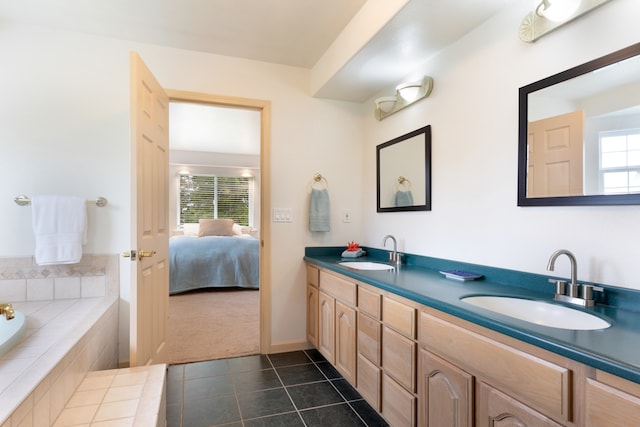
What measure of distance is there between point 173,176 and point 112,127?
475 cm

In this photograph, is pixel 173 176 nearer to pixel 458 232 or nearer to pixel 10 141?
pixel 10 141

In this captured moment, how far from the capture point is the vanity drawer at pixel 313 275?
2.65m

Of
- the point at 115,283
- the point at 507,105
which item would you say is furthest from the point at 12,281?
the point at 507,105

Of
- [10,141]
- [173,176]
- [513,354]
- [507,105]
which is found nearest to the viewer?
[513,354]

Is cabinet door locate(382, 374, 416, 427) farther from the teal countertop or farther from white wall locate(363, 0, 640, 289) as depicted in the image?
white wall locate(363, 0, 640, 289)

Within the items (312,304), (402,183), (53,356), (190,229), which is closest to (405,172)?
(402,183)

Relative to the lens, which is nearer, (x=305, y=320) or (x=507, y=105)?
(x=507, y=105)

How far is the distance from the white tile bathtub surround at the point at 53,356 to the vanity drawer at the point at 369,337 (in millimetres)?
1412

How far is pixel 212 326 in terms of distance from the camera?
346 cm

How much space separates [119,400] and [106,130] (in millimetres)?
1857

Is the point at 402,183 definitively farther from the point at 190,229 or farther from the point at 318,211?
the point at 190,229

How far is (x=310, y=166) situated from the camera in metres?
2.94

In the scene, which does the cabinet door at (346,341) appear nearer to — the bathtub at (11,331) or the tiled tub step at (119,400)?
the tiled tub step at (119,400)

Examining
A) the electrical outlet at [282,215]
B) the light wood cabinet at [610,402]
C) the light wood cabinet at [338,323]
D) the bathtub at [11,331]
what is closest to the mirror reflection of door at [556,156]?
the light wood cabinet at [610,402]
